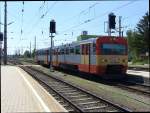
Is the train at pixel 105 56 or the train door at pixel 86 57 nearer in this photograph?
the train at pixel 105 56

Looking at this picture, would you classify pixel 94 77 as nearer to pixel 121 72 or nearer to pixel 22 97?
pixel 121 72

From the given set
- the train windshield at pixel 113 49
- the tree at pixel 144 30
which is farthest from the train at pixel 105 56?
the tree at pixel 144 30

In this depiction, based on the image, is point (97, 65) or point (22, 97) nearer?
point (22, 97)

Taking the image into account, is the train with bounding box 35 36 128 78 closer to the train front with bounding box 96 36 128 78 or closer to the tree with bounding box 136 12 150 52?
the train front with bounding box 96 36 128 78

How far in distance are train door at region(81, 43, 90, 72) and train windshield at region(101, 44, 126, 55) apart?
1665 millimetres

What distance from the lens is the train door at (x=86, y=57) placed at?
94.6 feet

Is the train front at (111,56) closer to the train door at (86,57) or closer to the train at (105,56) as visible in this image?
the train at (105,56)

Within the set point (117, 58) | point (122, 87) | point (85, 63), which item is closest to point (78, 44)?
point (85, 63)

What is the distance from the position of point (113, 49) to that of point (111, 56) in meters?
0.57

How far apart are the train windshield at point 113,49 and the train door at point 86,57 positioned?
1.66m

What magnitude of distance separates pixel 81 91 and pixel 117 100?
434cm

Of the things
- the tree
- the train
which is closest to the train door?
the train

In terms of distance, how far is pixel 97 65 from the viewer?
2697 cm

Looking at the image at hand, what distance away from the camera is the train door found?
94.6ft
